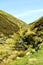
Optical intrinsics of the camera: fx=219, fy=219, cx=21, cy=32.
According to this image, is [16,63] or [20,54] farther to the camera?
[20,54]

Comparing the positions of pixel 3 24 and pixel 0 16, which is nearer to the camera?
pixel 3 24

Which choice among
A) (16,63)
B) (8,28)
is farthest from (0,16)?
(16,63)

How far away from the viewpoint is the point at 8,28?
149 ft

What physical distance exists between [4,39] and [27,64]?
2073cm

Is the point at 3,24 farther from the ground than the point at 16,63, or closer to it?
farther from the ground

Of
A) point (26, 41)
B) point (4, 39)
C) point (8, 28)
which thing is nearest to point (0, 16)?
point (8, 28)

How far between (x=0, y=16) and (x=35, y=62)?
109 ft

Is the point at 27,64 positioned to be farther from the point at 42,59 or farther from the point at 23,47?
the point at 23,47

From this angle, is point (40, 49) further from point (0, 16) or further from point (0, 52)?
point (0, 16)

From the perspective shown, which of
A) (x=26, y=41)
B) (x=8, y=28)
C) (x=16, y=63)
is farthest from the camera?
(x=8, y=28)

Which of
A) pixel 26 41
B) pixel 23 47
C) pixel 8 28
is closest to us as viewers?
pixel 23 47

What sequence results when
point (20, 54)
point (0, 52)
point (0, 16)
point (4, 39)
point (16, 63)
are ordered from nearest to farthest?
point (16, 63), point (20, 54), point (0, 52), point (4, 39), point (0, 16)

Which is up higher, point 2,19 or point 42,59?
point 2,19

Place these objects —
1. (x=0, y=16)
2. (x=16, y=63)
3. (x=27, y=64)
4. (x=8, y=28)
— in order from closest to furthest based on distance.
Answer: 1. (x=27, y=64)
2. (x=16, y=63)
3. (x=8, y=28)
4. (x=0, y=16)
